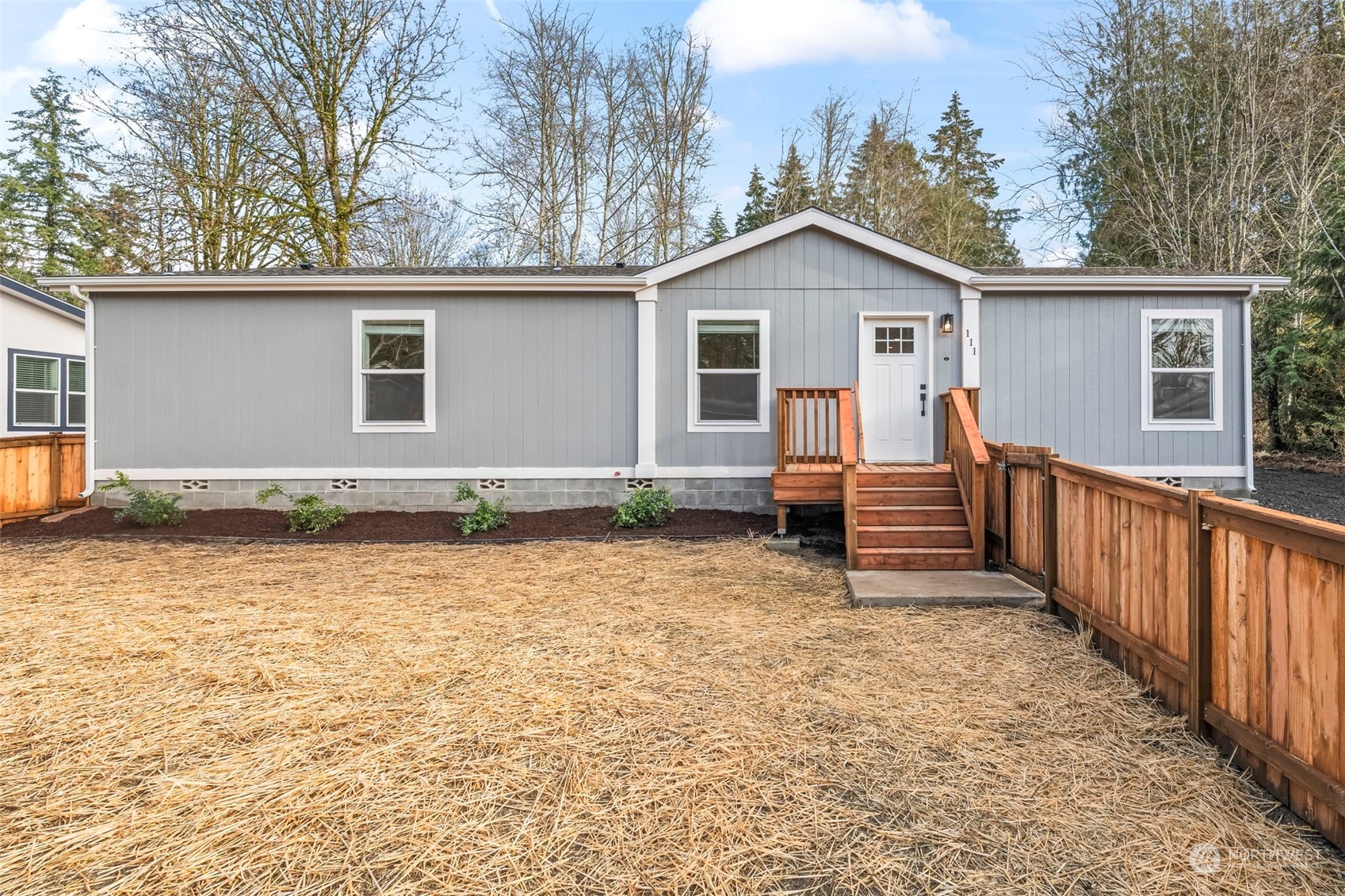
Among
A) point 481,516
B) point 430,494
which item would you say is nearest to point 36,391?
point 430,494

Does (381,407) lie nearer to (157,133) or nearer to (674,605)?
(674,605)

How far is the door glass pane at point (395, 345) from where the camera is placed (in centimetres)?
739

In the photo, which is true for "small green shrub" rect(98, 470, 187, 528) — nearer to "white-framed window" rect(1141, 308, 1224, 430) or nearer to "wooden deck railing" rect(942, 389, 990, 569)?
"wooden deck railing" rect(942, 389, 990, 569)

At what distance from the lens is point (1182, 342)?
7.29 meters

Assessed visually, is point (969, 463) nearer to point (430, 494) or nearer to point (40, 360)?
point (430, 494)

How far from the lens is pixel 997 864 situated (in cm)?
174

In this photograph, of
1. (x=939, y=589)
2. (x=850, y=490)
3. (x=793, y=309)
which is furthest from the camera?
(x=793, y=309)

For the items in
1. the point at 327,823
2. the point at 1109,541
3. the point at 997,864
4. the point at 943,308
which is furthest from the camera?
→ the point at 943,308

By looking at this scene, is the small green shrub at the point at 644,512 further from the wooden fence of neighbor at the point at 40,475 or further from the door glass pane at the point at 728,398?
the wooden fence of neighbor at the point at 40,475

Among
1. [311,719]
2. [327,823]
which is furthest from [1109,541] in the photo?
[311,719]

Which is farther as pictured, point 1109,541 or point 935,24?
point 935,24

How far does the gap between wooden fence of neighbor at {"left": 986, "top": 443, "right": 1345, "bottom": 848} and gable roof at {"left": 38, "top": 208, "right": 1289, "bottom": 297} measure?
425 centimetres

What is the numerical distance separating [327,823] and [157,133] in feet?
47.5

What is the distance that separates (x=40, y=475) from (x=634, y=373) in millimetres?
6938
